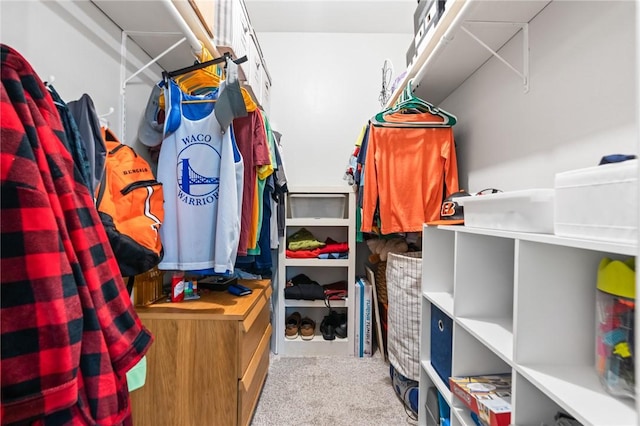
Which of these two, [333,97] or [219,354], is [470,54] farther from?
[219,354]

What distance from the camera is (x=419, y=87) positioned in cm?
161

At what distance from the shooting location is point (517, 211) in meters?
0.71

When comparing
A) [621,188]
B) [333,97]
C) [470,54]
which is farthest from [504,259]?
[333,97]

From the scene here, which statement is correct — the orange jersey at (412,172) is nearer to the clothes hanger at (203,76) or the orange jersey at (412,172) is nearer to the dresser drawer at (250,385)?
the clothes hanger at (203,76)

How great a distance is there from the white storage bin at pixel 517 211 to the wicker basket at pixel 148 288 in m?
1.25

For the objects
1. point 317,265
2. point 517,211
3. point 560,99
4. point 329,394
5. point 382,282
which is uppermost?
point 560,99

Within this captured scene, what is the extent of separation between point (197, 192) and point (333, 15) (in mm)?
1973

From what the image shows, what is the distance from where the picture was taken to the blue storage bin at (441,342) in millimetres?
1049

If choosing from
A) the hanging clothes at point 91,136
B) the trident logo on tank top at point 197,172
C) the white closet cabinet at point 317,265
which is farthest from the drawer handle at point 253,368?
the hanging clothes at point 91,136

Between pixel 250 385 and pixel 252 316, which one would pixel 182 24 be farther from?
pixel 250 385

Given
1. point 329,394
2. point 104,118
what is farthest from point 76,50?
point 329,394

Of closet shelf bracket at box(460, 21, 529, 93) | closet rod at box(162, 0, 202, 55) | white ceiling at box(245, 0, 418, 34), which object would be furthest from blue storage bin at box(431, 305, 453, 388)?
white ceiling at box(245, 0, 418, 34)

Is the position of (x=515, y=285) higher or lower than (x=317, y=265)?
higher

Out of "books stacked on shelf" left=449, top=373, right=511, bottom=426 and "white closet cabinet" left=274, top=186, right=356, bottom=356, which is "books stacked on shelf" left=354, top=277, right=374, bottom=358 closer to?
"white closet cabinet" left=274, top=186, right=356, bottom=356
